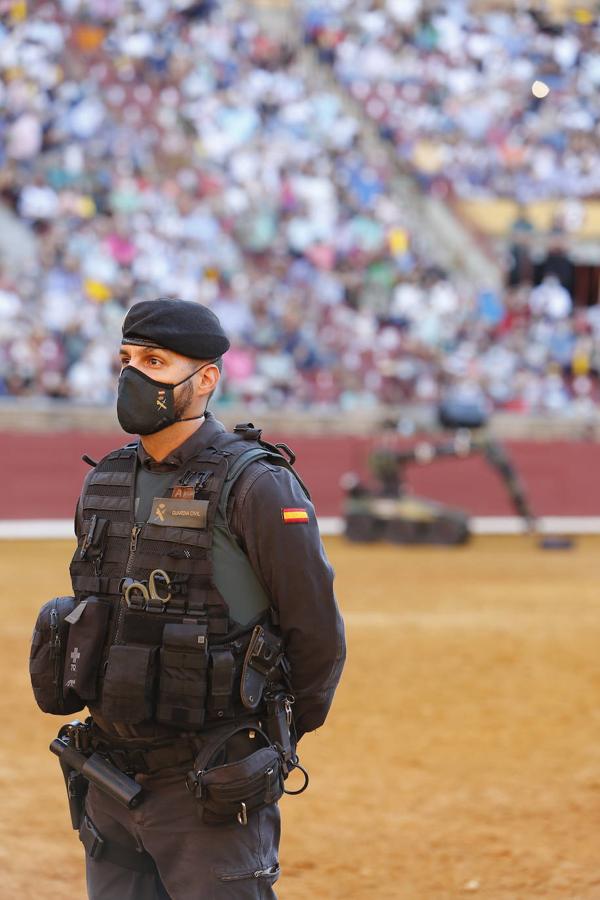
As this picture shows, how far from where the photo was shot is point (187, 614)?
2609mm

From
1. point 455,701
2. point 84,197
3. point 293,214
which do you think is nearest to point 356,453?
point 293,214

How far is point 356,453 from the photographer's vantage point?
687 inches

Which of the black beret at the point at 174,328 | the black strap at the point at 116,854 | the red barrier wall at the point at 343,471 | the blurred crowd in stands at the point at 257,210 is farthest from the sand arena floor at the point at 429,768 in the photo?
the blurred crowd in stands at the point at 257,210

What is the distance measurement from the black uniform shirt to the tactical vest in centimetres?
3

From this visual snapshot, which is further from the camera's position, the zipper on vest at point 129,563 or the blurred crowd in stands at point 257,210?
the blurred crowd in stands at point 257,210

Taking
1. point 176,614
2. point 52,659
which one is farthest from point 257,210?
point 176,614

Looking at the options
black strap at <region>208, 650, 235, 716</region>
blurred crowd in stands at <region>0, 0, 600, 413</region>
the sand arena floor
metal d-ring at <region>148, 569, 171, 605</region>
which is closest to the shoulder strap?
metal d-ring at <region>148, 569, 171, 605</region>

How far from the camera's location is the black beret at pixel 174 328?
2.70m

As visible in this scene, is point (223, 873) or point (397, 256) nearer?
point (223, 873)

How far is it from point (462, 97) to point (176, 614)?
19853 millimetres

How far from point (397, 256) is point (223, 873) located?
55.3 ft

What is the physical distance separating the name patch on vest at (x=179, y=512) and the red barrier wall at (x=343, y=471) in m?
13.3

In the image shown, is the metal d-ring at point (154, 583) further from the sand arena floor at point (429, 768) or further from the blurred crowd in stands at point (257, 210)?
the blurred crowd in stands at point (257, 210)

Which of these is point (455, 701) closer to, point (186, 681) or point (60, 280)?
point (186, 681)
